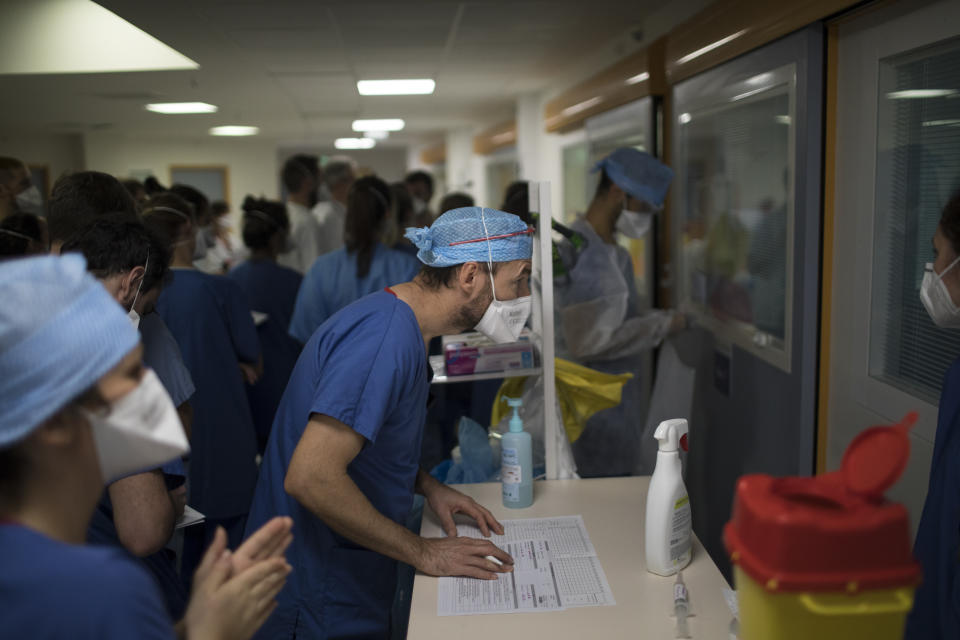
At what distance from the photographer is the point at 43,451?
759mm

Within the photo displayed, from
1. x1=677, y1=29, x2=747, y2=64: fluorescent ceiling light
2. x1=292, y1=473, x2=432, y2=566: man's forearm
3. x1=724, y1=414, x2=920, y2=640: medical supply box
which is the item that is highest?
x1=677, y1=29, x2=747, y2=64: fluorescent ceiling light

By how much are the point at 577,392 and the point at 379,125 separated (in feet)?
24.8

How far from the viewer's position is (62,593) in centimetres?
72

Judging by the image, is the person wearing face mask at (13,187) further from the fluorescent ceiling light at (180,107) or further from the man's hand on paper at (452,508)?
the fluorescent ceiling light at (180,107)

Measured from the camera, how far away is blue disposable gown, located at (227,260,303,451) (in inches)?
141

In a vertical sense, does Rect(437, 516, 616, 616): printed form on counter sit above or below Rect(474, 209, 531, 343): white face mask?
below

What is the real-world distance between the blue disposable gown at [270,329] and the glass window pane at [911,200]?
8.40 feet

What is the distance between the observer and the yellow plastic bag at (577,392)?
6.89 ft

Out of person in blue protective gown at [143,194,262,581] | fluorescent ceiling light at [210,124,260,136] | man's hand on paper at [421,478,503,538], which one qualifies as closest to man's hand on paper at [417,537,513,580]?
man's hand on paper at [421,478,503,538]

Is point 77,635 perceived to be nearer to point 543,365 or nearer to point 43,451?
point 43,451

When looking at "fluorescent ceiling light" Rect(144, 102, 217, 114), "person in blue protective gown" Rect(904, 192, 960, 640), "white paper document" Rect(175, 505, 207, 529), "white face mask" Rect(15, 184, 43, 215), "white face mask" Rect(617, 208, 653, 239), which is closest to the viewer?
"person in blue protective gown" Rect(904, 192, 960, 640)

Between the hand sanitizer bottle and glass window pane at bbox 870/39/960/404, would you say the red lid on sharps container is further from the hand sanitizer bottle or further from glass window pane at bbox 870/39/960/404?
glass window pane at bbox 870/39/960/404

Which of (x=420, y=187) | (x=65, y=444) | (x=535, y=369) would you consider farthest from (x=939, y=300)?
(x=420, y=187)

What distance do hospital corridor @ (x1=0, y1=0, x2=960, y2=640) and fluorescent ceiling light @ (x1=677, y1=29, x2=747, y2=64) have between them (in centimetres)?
3
